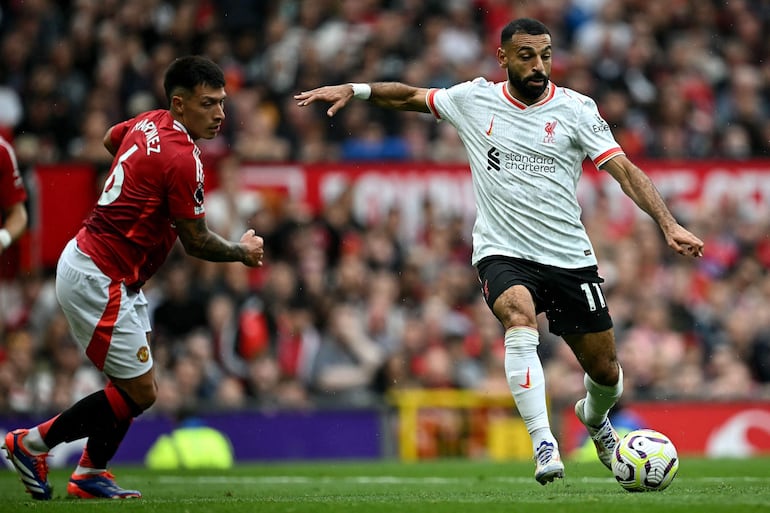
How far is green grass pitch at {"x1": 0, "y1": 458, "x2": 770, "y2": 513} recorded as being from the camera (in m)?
7.51

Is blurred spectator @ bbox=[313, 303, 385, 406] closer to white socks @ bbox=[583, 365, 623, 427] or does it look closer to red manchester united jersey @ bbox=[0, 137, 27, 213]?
red manchester united jersey @ bbox=[0, 137, 27, 213]

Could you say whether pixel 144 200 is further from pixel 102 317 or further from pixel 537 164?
pixel 537 164

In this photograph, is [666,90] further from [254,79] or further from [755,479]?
[755,479]

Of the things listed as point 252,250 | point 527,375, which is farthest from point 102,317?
point 527,375

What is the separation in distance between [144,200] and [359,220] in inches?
353

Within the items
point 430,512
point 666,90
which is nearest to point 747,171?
point 666,90

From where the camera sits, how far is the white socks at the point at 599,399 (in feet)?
29.3

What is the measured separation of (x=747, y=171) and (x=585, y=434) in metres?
5.22

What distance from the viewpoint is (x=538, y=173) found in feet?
28.4

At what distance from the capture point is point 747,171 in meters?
18.2

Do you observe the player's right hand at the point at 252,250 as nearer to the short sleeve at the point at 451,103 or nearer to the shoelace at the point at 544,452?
the short sleeve at the point at 451,103

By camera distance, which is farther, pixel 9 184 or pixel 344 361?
pixel 344 361

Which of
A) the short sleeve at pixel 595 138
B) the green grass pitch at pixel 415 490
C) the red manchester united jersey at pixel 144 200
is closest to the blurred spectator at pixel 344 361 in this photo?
the green grass pitch at pixel 415 490

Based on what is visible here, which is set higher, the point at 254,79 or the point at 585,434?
the point at 254,79
